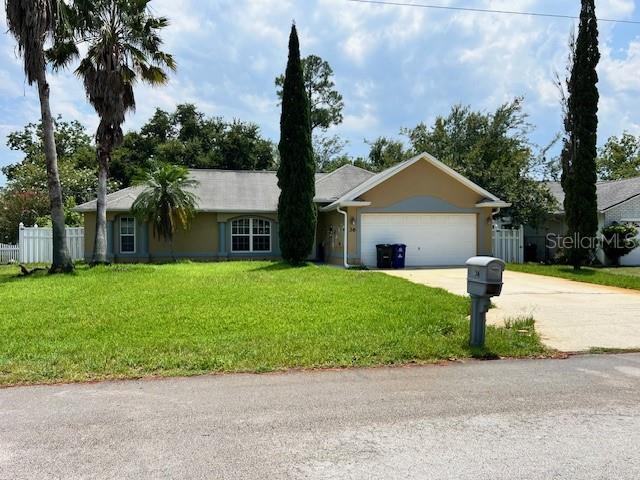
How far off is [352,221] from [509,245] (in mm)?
8096

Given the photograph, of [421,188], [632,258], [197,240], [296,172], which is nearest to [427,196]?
[421,188]

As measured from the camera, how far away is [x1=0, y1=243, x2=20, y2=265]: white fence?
73.4 feet

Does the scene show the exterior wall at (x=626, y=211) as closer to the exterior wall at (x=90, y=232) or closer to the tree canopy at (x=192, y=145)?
the exterior wall at (x=90, y=232)

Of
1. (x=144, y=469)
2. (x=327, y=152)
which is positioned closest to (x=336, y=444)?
(x=144, y=469)

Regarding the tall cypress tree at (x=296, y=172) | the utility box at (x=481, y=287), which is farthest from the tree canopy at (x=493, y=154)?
the utility box at (x=481, y=287)

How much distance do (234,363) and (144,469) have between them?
2.60 metres

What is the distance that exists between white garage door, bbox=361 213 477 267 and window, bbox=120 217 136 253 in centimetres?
1028

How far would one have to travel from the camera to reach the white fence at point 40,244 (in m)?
22.3

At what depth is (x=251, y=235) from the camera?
23.6 meters

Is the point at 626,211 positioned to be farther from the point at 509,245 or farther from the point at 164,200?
the point at 164,200

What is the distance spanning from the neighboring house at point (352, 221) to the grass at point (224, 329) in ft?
24.8

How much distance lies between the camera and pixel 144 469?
3.43 meters

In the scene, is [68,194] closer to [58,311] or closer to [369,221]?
[369,221]

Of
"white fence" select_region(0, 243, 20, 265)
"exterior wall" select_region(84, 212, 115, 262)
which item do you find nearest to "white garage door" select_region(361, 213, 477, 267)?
"exterior wall" select_region(84, 212, 115, 262)
